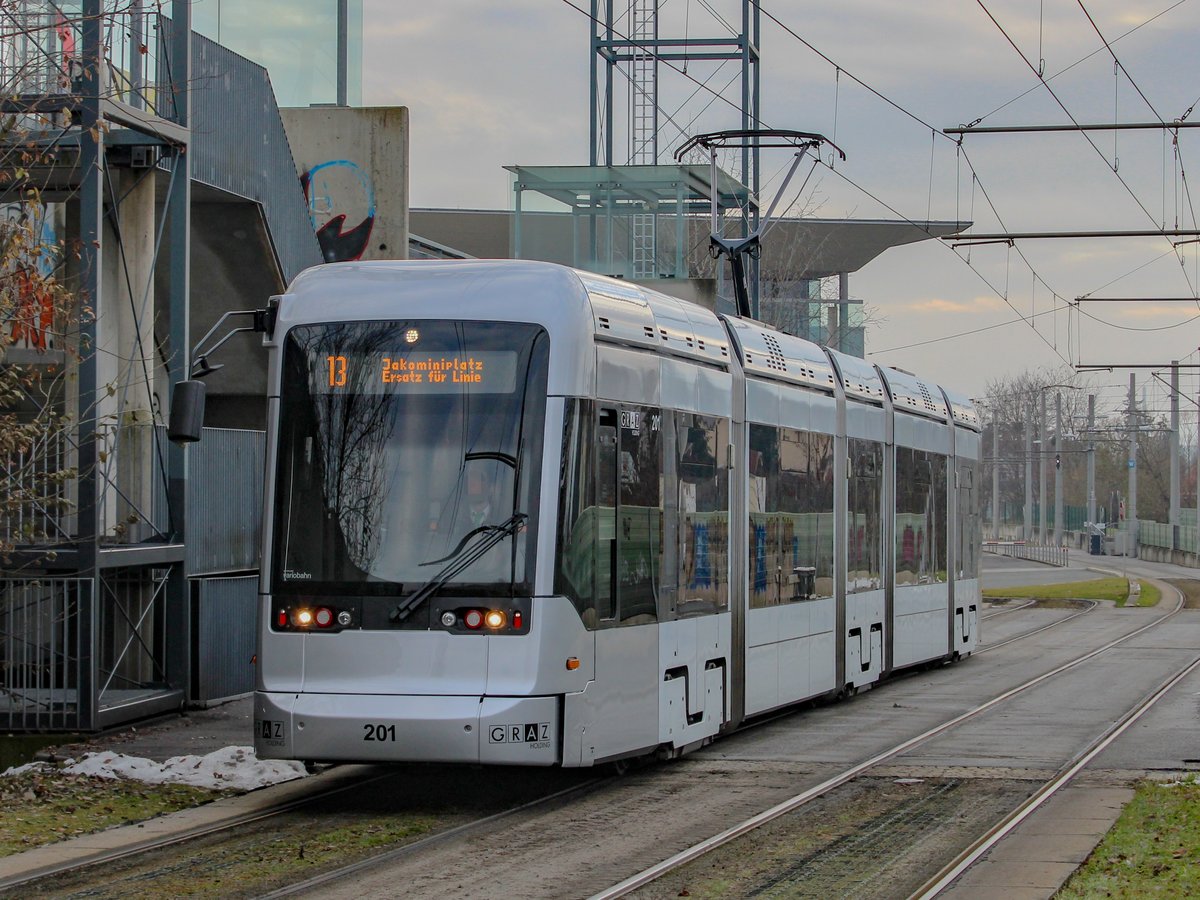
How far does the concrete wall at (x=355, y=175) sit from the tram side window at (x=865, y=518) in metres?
7.67

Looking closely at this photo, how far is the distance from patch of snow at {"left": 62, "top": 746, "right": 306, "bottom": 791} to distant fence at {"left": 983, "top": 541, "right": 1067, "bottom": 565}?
65.8 m

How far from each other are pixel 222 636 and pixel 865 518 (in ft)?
22.0

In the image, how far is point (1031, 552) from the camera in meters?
89.1

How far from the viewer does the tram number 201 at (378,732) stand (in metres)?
10.5

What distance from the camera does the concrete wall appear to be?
75.8 feet

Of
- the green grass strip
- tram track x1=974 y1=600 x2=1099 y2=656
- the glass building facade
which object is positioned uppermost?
the glass building facade

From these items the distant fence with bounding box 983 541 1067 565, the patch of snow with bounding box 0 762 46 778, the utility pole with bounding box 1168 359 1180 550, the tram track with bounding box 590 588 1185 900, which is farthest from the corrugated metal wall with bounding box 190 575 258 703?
the distant fence with bounding box 983 541 1067 565

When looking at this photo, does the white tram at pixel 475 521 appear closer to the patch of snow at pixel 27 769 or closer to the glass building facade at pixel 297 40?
the patch of snow at pixel 27 769

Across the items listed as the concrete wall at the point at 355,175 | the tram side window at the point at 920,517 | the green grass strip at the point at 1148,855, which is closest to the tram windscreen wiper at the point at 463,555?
the green grass strip at the point at 1148,855

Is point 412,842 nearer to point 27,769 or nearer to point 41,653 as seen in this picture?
point 27,769

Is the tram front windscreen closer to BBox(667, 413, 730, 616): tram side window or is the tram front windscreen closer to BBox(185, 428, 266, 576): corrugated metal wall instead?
BBox(667, 413, 730, 616): tram side window

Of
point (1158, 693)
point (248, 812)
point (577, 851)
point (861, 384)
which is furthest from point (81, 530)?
point (1158, 693)

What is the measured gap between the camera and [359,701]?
34.9 feet

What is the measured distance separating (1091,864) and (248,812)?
509 cm
